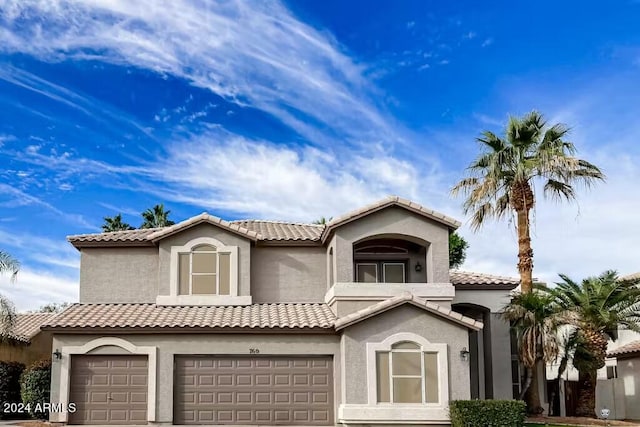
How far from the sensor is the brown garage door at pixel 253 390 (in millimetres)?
24938

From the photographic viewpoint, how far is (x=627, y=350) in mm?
32188

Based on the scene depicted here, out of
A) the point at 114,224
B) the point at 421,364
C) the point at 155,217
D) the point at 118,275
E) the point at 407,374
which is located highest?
the point at 155,217

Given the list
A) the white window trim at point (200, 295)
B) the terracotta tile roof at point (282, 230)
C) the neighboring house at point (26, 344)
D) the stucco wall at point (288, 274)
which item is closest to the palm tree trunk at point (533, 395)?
the stucco wall at point (288, 274)

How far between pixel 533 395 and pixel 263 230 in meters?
11.4

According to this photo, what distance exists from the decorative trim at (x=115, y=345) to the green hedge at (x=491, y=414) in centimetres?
915

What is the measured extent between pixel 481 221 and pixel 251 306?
32.8 feet

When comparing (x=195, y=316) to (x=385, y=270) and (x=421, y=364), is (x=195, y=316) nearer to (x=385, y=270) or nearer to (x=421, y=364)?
(x=385, y=270)

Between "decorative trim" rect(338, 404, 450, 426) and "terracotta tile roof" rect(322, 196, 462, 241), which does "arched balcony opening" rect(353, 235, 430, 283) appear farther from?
"decorative trim" rect(338, 404, 450, 426)

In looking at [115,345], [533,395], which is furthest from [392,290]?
[115,345]

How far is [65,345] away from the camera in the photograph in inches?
980

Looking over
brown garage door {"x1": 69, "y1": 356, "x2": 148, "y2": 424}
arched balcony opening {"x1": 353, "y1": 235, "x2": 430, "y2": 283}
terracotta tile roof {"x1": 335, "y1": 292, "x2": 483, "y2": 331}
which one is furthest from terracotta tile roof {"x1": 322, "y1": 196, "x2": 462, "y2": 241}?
brown garage door {"x1": 69, "y1": 356, "x2": 148, "y2": 424}

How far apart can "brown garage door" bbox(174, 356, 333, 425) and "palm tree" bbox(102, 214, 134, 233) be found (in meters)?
32.3

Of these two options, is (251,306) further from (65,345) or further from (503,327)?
(503,327)

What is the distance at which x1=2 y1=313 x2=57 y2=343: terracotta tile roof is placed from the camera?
33688 mm
